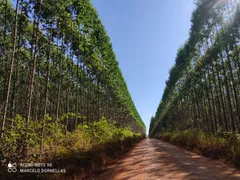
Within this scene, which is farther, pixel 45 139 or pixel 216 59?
pixel 216 59

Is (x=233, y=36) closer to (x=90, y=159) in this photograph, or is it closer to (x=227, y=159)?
(x=227, y=159)

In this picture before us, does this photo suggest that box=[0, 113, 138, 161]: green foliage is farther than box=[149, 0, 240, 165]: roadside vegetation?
No

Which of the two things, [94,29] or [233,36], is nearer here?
[233,36]

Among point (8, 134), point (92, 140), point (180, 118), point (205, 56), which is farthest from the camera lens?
point (180, 118)

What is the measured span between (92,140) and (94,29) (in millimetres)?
10780

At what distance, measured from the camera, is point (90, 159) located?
8.77 metres

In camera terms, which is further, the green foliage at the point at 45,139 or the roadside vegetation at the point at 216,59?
the roadside vegetation at the point at 216,59

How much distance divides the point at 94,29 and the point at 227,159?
1516 centimetres

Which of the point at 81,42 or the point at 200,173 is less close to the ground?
the point at 81,42

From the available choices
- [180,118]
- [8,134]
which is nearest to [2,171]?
[8,134]

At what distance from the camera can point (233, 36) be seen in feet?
49.7

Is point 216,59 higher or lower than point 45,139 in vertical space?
higher

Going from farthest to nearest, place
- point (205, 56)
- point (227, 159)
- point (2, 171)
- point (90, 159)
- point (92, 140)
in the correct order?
point (205, 56)
point (92, 140)
point (227, 159)
point (90, 159)
point (2, 171)

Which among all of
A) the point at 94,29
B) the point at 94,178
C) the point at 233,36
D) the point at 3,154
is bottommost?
the point at 94,178
